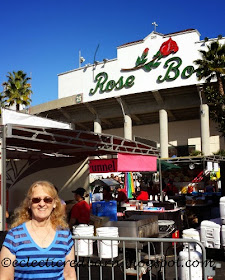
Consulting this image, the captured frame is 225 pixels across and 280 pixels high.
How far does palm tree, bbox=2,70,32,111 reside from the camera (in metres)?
39.2

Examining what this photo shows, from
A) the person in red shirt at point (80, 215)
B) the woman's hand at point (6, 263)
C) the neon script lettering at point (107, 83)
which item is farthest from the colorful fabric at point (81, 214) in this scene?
the neon script lettering at point (107, 83)

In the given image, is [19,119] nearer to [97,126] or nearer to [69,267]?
[69,267]

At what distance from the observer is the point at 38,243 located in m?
2.33

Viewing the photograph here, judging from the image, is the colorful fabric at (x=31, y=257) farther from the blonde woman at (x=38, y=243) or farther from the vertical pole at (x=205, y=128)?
the vertical pole at (x=205, y=128)

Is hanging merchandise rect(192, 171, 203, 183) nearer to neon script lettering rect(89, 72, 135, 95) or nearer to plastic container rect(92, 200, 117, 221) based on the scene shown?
neon script lettering rect(89, 72, 135, 95)

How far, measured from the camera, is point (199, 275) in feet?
15.8

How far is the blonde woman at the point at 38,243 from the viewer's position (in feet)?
7.49

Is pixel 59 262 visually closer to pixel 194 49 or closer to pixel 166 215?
pixel 166 215

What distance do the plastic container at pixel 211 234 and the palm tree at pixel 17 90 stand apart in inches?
1406

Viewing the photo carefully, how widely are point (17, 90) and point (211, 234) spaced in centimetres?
3615

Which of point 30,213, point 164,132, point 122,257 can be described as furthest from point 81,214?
point 164,132

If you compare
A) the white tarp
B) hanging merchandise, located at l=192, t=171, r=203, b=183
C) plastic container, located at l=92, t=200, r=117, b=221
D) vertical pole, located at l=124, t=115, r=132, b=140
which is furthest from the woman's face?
vertical pole, located at l=124, t=115, r=132, b=140

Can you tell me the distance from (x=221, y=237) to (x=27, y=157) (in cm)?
1073

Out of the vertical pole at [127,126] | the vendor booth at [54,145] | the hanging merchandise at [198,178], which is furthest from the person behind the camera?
the vertical pole at [127,126]
